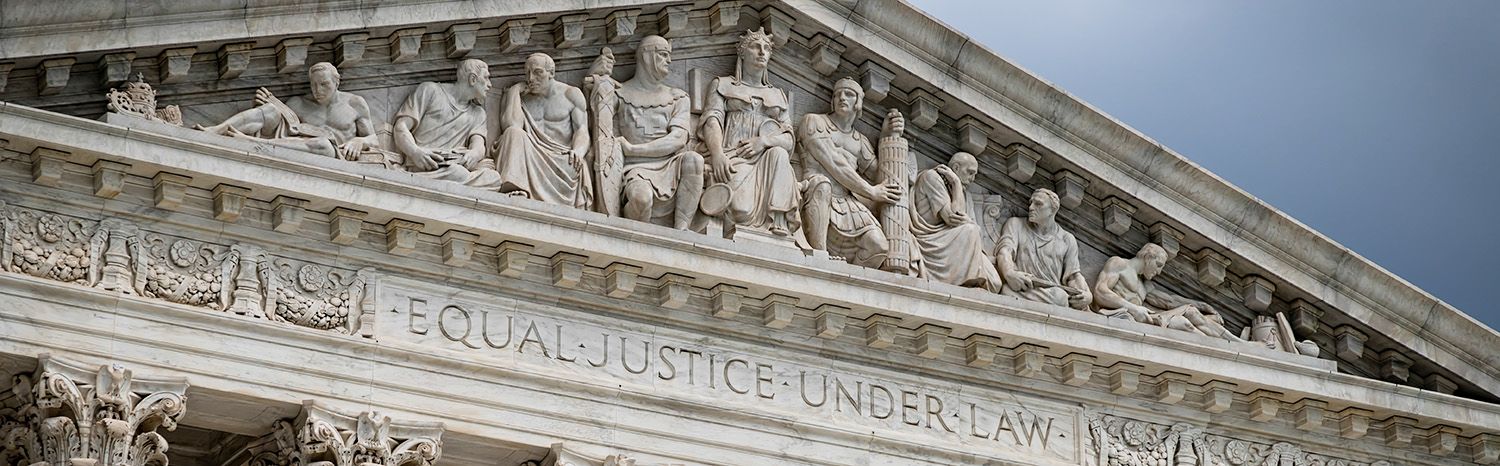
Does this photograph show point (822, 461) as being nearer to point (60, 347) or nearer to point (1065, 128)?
point (1065, 128)

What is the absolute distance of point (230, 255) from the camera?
17312mm

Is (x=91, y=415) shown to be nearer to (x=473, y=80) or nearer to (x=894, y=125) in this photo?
(x=473, y=80)

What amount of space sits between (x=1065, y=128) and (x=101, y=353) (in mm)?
7476

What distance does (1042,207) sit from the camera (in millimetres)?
20703

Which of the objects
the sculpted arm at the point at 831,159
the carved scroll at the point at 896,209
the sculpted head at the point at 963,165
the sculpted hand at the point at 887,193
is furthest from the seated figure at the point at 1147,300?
the sculpted arm at the point at 831,159

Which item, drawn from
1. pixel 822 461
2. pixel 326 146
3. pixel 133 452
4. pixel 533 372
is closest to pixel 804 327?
pixel 822 461

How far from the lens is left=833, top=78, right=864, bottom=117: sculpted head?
2000cm

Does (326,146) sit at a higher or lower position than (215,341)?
higher

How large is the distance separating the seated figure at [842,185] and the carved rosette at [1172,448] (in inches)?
87.5

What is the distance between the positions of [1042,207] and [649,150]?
3273mm

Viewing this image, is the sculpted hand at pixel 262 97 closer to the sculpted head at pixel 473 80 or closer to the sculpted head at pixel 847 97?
the sculpted head at pixel 473 80

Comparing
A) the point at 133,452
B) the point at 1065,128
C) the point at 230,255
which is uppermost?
the point at 1065,128

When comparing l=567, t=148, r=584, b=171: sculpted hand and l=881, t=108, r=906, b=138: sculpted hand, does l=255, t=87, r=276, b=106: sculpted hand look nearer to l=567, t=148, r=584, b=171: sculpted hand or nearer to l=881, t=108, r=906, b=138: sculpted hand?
l=567, t=148, r=584, b=171: sculpted hand

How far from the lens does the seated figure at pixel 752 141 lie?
63.0ft
